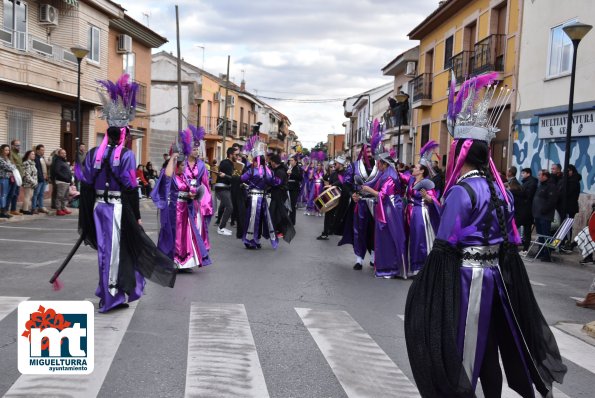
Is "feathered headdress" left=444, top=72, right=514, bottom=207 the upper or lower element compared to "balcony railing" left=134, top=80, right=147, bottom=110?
lower

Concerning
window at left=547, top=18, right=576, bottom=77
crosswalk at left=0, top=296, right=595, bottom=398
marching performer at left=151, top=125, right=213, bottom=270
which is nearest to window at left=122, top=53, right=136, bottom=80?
window at left=547, top=18, right=576, bottom=77

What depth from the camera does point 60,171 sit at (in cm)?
1725

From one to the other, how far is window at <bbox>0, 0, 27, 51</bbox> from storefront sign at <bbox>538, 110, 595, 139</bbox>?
52.3ft

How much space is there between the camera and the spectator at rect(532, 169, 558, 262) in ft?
44.8

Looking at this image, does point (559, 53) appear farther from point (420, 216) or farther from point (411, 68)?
point (411, 68)

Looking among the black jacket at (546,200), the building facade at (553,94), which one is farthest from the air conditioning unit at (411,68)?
the black jacket at (546,200)

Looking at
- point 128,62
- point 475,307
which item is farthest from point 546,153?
point 128,62

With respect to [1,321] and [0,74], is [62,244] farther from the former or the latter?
[0,74]

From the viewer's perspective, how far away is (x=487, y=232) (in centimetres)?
391

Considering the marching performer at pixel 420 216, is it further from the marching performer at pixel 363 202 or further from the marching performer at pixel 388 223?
the marching performer at pixel 363 202

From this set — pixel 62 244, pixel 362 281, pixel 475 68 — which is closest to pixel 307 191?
pixel 475 68

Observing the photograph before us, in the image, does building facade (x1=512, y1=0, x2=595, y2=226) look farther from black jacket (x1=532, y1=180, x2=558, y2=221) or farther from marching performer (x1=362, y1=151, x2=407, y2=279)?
marching performer (x1=362, y1=151, x2=407, y2=279)

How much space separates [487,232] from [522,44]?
1703cm

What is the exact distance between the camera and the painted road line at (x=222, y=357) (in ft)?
14.8
